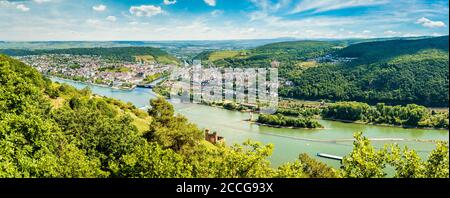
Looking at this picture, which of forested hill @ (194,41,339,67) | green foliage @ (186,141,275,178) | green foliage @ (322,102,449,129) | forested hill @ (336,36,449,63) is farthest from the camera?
forested hill @ (336,36,449,63)

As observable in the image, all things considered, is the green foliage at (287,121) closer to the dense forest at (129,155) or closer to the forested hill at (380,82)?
the forested hill at (380,82)

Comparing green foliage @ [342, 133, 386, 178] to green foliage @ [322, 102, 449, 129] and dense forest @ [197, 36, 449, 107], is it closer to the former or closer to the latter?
dense forest @ [197, 36, 449, 107]

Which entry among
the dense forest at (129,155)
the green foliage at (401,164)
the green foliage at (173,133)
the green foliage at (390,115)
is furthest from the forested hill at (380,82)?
the green foliage at (401,164)

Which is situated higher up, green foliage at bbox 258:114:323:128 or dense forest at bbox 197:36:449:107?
dense forest at bbox 197:36:449:107

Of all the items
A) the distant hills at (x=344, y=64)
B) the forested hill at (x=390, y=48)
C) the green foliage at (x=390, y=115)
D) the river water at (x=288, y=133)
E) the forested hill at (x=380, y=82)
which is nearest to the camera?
the distant hills at (x=344, y=64)

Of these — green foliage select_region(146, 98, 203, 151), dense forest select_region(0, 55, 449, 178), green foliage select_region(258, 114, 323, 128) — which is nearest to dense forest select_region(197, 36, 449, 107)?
green foliage select_region(258, 114, 323, 128)

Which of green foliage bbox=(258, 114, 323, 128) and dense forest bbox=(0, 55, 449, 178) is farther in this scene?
green foliage bbox=(258, 114, 323, 128)
